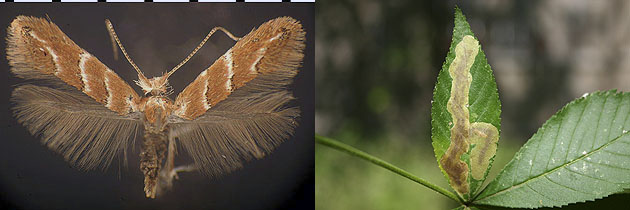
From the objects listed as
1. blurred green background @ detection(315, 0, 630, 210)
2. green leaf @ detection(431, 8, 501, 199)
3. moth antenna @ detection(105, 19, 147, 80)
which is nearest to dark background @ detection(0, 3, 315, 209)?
moth antenna @ detection(105, 19, 147, 80)

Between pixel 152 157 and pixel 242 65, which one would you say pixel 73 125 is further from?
pixel 242 65

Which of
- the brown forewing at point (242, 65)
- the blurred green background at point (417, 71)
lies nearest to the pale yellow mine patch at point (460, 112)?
the brown forewing at point (242, 65)

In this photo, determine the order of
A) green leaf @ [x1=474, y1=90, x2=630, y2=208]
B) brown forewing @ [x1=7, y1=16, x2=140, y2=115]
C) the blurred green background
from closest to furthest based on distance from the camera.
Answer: green leaf @ [x1=474, y1=90, x2=630, y2=208]
brown forewing @ [x1=7, y1=16, x2=140, y2=115]
the blurred green background

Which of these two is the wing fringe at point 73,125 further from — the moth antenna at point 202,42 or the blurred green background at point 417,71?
the blurred green background at point 417,71

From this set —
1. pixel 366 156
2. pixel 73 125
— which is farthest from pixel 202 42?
pixel 366 156

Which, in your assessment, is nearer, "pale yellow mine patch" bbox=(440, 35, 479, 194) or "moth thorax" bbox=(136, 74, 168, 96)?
"pale yellow mine patch" bbox=(440, 35, 479, 194)

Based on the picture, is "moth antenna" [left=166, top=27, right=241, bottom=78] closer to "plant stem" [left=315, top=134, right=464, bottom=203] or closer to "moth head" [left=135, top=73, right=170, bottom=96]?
"moth head" [left=135, top=73, right=170, bottom=96]

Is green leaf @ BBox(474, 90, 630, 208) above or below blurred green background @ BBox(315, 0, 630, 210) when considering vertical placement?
below
